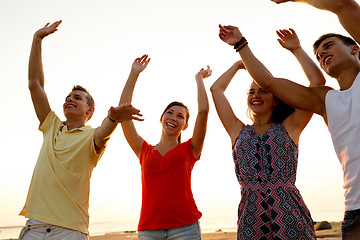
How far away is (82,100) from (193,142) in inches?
61.2

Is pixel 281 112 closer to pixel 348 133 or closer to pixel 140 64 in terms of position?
pixel 348 133

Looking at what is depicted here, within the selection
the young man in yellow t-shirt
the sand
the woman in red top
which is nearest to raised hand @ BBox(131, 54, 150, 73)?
the woman in red top

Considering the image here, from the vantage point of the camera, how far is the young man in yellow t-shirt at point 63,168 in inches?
145

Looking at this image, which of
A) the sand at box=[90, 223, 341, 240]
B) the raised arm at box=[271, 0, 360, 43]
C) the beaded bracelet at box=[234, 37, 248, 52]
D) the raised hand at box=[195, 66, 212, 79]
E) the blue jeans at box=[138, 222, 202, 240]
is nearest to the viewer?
the raised arm at box=[271, 0, 360, 43]

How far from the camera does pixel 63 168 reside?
3.91m

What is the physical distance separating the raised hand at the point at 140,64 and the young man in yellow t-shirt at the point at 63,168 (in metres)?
0.88

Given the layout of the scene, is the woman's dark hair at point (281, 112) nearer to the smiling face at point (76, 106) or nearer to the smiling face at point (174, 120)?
the smiling face at point (174, 120)

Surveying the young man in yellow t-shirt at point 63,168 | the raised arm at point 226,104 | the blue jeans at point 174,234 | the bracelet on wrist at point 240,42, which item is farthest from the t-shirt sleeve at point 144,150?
the bracelet on wrist at point 240,42

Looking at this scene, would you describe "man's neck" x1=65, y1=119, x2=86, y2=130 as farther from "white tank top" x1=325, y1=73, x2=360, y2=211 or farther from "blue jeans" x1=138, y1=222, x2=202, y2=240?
"white tank top" x1=325, y1=73, x2=360, y2=211

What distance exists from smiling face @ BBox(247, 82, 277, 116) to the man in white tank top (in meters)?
0.38

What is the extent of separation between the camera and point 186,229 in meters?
4.04

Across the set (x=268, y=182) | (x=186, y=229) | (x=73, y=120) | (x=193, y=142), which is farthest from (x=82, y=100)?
(x=268, y=182)

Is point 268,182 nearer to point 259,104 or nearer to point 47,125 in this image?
point 259,104

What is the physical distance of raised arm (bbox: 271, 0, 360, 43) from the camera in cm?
278
